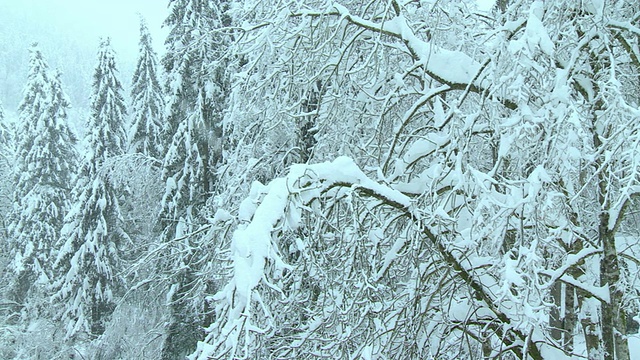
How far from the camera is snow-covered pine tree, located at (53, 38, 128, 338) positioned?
17844 mm

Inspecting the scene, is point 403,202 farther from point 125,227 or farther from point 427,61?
point 125,227

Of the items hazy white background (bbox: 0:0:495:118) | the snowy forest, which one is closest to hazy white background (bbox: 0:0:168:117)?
hazy white background (bbox: 0:0:495:118)

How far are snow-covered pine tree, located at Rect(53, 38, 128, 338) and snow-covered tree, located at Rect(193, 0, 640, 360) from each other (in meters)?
13.7

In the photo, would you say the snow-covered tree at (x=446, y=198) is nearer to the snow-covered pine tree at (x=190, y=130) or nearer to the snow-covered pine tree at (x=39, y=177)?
the snow-covered pine tree at (x=190, y=130)

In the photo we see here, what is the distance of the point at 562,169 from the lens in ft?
10.7

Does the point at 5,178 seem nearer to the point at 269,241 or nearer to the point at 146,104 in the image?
the point at 146,104

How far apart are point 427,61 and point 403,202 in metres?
1.28

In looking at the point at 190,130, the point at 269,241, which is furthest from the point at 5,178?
the point at 269,241

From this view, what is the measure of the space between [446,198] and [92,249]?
54.6 feet

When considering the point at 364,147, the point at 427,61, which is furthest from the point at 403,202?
the point at 364,147

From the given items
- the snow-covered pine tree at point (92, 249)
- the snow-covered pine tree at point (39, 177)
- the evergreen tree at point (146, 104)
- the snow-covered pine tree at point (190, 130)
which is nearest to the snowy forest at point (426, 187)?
the snow-covered pine tree at point (190, 130)

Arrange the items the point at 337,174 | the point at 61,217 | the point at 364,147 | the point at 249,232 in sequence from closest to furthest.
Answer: the point at 249,232 → the point at 337,174 → the point at 364,147 → the point at 61,217

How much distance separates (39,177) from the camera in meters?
23.3

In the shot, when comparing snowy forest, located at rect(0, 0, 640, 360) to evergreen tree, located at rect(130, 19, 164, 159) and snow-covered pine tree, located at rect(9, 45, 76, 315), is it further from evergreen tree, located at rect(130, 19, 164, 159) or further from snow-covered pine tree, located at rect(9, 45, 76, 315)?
snow-covered pine tree, located at rect(9, 45, 76, 315)
